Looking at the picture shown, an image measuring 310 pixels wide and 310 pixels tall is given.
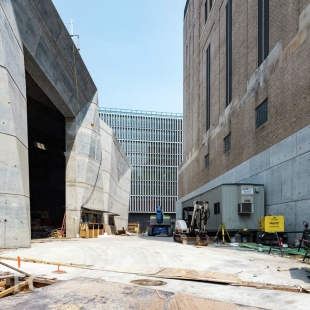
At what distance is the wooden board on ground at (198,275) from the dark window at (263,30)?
59.2 ft

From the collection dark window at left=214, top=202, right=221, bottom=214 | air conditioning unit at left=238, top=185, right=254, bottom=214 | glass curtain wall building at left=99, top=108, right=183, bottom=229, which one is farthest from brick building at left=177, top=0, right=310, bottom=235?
glass curtain wall building at left=99, top=108, right=183, bottom=229

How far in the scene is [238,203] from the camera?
2425cm

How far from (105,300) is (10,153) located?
42.2 ft

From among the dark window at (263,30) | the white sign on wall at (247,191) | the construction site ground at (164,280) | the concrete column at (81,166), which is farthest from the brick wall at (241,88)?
the concrete column at (81,166)

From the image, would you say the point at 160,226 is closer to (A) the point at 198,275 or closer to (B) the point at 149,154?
(A) the point at 198,275

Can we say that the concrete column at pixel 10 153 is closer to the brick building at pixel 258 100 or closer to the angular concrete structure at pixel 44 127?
the angular concrete structure at pixel 44 127

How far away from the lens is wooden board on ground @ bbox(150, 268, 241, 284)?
921 cm

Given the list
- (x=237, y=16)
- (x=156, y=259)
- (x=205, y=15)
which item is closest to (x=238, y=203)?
(x=156, y=259)

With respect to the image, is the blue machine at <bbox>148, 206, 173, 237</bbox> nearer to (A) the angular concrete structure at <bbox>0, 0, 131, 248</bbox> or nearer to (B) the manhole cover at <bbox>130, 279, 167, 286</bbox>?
(A) the angular concrete structure at <bbox>0, 0, 131, 248</bbox>

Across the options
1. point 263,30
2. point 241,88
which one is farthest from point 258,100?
point 263,30

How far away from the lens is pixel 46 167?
137ft

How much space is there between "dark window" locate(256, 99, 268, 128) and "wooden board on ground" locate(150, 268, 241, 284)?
1599 cm

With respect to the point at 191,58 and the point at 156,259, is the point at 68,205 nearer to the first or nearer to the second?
the point at 156,259

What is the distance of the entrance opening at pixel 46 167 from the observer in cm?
3644
